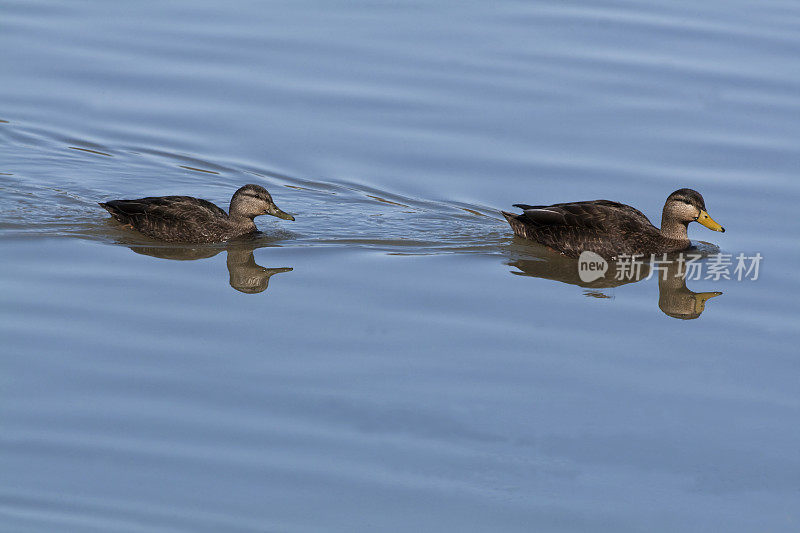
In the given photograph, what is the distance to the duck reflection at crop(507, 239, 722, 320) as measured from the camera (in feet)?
33.8

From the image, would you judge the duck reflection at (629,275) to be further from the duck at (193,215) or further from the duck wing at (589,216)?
the duck at (193,215)

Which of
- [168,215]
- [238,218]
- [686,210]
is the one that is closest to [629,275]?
[686,210]

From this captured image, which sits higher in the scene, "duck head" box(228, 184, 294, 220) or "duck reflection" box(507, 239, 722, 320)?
"duck head" box(228, 184, 294, 220)

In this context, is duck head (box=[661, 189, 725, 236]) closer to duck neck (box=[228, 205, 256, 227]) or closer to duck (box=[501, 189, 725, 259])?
duck (box=[501, 189, 725, 259])

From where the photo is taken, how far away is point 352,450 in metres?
7.17

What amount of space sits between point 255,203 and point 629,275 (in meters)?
3.54

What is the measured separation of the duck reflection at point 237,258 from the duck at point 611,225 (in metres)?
2.48

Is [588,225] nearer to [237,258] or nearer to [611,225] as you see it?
[611,225]

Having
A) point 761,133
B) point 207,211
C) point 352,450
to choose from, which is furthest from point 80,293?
point 761,133

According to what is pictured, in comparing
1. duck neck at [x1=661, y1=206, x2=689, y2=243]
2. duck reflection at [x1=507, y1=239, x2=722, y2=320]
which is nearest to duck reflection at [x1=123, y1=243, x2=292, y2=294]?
duck reflection at [x1=507, y1=239, x2=722, y2=320]

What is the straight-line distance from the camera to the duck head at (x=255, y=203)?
11531mm

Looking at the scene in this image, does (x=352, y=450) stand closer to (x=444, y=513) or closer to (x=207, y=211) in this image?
(x=444, y=513)

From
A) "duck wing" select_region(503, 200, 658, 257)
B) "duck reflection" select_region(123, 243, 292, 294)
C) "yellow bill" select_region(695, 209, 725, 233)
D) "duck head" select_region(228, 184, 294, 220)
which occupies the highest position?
"yellow bill" select_region(695, 209, 725, 233)

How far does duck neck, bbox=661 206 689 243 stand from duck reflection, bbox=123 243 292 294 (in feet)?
11.8
